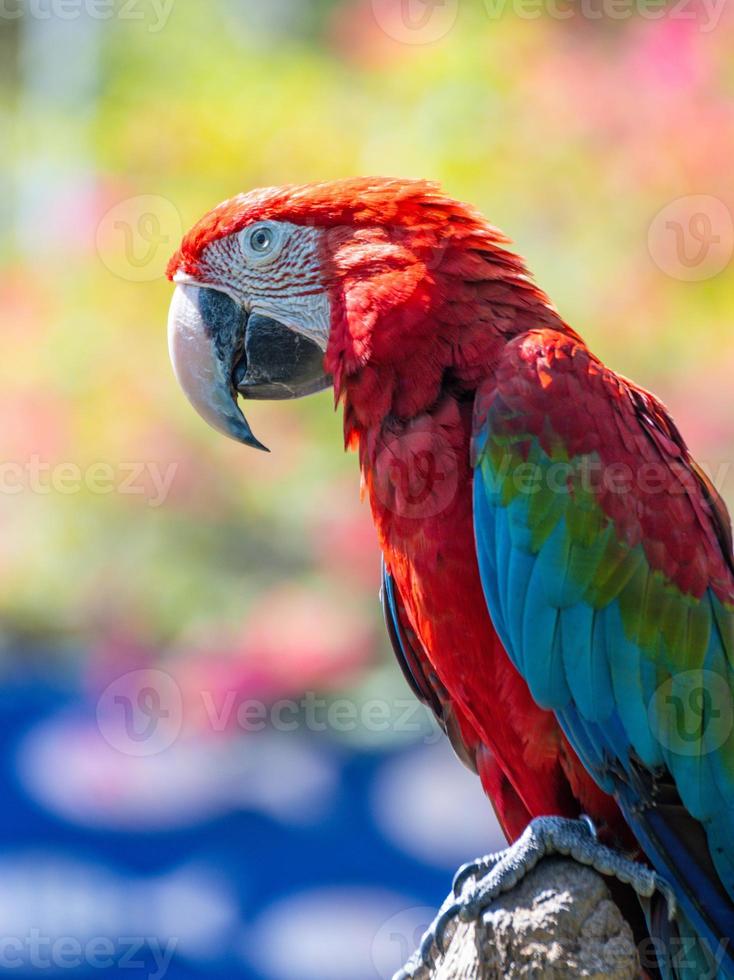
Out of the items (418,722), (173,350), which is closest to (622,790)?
(173,350)

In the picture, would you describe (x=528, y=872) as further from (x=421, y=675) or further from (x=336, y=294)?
(x=336, y=294)

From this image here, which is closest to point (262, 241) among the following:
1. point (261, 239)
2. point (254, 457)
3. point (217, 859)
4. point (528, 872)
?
point (261, 239)

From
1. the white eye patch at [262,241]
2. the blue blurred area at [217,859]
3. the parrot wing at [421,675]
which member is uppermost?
the white eye patch at [262,241]

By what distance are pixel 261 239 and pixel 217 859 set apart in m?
2.42

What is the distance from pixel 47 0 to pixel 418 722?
4.23 m

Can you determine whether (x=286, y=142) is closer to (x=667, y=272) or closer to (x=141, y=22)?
(x=141, y=22)

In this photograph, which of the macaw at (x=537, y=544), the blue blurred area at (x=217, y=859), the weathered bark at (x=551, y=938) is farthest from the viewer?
the blue blurred area at (x=217, y=859)

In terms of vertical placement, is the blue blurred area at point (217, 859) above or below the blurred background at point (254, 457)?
below

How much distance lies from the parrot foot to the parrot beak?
85 cm

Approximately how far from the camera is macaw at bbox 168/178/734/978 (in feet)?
6.08

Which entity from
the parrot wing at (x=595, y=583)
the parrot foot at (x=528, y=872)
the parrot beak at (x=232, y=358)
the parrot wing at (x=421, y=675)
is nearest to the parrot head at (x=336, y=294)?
the parrot beak at (x=232, y=358)

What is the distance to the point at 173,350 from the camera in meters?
2.27

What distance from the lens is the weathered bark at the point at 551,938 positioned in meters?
1.68

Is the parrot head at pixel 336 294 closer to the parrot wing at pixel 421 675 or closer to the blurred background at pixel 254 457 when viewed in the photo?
the parrot wing at pixel 421 675
